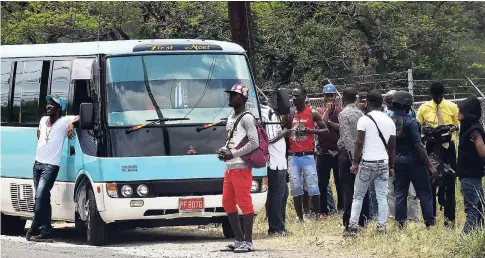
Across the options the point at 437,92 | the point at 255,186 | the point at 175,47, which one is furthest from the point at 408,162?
the point at 175,47

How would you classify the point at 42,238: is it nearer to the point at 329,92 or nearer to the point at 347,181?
the point at 347,181

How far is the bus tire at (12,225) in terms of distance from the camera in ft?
53.9

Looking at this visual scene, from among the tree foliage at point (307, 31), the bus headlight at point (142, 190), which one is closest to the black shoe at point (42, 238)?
the bus headlight at point (142, 190)

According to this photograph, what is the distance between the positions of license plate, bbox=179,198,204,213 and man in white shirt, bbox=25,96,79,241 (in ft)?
6.65

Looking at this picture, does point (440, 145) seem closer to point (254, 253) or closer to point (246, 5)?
point (254, 253)

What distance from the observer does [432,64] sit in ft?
116

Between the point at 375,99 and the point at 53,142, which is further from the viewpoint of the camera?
the point at 53,142

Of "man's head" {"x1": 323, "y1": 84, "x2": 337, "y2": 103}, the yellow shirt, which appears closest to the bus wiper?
"man's head" {"x1": 323, "y1": 84, "x2": 337, "y2": 103}

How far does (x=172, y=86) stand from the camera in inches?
520

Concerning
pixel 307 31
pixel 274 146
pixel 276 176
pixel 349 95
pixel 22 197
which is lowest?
pixel 22 197

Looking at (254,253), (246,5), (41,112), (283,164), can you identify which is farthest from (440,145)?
(246,5)

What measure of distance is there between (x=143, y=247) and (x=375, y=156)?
309 centimetres

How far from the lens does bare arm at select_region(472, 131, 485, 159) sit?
37.7 feet

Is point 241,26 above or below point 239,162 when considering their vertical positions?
above
